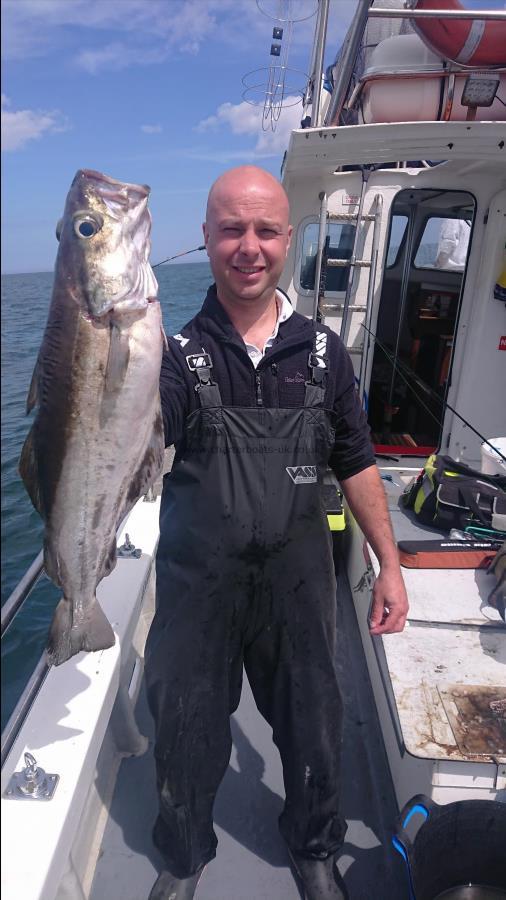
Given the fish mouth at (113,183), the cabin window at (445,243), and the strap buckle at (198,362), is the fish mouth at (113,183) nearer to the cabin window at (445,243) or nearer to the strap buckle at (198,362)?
the strap buckle at (198,362)

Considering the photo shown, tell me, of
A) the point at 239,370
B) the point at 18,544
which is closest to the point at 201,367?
the point at 239,370

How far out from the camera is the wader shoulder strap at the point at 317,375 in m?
2.05

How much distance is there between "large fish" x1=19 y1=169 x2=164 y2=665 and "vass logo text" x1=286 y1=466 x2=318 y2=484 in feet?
1.85

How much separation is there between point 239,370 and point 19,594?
1029 millimetres

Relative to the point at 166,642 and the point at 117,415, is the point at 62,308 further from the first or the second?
the point at 166,642

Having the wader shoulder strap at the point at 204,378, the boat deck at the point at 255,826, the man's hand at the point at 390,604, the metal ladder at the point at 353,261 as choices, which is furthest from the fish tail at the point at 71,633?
the metal ladder at the point at 353,261

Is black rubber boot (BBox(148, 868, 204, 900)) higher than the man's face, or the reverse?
the man's face

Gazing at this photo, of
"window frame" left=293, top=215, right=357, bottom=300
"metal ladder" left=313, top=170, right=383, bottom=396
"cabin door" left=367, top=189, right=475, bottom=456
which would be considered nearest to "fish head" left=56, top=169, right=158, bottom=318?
"metal ladder" left=313, top=170, right=383, bottom=396

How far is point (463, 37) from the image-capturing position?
378 cm

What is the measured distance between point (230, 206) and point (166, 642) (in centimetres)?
155

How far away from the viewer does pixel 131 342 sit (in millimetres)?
1562

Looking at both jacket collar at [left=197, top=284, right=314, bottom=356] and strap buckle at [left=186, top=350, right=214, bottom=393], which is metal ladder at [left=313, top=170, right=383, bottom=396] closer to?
jacket collar at [left=197, top=284, right=314, bottom=356]

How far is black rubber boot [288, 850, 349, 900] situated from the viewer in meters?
2.32

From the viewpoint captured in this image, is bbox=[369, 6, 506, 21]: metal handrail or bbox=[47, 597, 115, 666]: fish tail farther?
bbox=[369, 6, 506, 21]: metal handrail
